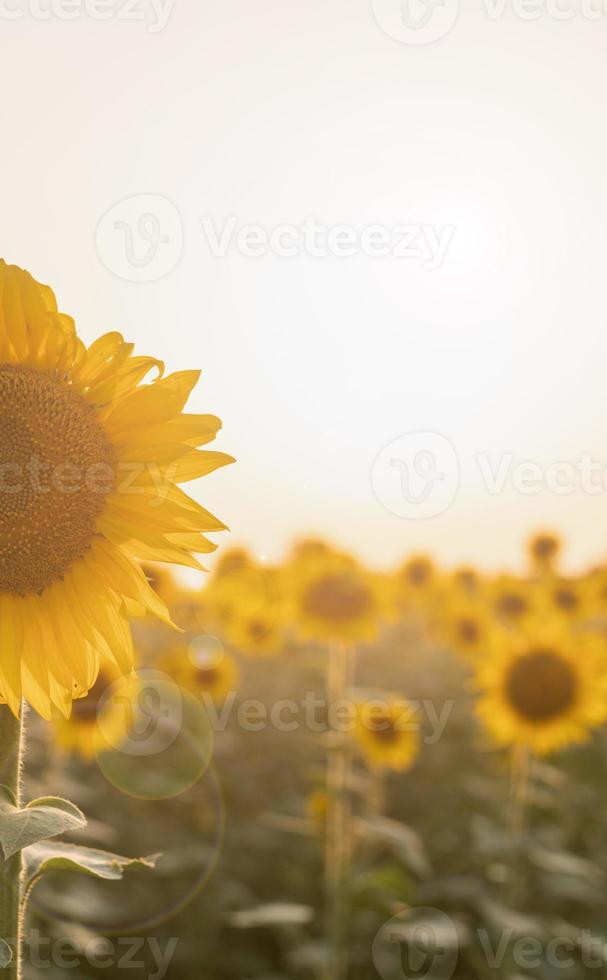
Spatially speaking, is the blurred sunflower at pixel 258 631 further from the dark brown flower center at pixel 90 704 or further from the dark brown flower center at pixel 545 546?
the dark brown flower center at pixel 545 546

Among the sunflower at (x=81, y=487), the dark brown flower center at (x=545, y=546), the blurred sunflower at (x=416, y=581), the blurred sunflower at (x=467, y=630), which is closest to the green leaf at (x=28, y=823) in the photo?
the sunflower at (x=81, y=487)

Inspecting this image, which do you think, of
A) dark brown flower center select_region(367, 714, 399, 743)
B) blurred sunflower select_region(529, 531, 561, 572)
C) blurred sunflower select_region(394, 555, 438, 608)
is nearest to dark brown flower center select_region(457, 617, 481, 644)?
blurred sunflower select_region(394, 555, 438, 608)

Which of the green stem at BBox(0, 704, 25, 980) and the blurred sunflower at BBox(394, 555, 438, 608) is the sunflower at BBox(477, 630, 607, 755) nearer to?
the green stem at BBox(0, 704, 25, 980)

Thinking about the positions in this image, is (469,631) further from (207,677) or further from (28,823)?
(28,823)

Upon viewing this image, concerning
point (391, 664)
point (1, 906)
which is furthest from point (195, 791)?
point (1, 906)

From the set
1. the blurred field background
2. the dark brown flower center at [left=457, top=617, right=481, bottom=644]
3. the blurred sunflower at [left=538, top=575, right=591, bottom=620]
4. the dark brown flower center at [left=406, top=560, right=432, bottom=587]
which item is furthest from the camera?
the dark brown flower center at [left=406, top=560, right=432, bottom=587]

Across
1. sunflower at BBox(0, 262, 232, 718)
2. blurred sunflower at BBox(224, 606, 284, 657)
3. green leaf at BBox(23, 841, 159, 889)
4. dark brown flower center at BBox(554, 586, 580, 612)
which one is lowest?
blurred sunflower at BBox(224, 606, 284, 657)
